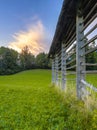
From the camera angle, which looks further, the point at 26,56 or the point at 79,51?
the point at 26,56

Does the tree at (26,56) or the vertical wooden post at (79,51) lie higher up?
the tree at (26,56)

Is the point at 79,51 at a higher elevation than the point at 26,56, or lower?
lower

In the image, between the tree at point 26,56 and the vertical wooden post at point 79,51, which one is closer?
the vertical wooden post at point 79,51

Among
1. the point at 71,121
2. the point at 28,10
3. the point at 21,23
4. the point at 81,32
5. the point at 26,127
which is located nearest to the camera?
the point at 26,127

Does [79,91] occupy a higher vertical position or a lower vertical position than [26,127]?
higher

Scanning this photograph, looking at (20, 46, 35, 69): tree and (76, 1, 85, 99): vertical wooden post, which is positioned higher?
(20, 46, 35, 69): tree

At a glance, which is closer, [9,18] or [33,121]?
[33,121]

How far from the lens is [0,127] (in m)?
4.16

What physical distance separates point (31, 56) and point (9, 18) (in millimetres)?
60550

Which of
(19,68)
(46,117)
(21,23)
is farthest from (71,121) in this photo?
(19,68)

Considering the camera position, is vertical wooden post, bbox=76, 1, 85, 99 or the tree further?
the tree

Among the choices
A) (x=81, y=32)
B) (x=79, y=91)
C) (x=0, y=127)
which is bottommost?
(x=0, y=127)

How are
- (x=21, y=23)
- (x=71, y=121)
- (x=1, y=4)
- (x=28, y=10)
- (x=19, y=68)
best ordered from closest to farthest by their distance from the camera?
(x=71, y=121), (x=1, y=4), (x=28, y=10), (x=21, y=23), (x=19, y=68)

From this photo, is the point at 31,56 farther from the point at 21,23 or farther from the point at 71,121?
the point at 71,121
